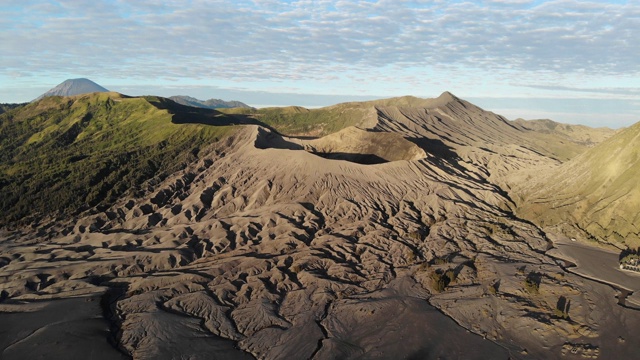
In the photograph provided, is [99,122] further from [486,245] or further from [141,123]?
[486,245]

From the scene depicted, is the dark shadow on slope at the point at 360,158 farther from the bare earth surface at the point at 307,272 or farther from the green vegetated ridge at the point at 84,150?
the green vegetated ridge at the point at 84,150

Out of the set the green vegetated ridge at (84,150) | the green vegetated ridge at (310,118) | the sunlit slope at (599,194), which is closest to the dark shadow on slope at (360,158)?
the green vegetated ridge at (84,150)

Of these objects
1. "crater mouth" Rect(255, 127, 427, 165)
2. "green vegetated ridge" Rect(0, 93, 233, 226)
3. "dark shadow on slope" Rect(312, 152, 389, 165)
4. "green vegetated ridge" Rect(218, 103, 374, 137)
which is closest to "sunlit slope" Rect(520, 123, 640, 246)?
"crater mouth" Rect(255, 127, 427, 165)

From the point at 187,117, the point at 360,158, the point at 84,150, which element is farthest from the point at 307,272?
the point at 187,117

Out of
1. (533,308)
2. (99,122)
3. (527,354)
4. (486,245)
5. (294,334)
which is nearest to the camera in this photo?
(527,354)

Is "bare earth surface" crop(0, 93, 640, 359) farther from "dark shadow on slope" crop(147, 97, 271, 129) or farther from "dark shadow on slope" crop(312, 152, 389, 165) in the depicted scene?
"dark shadow on slope" crop(147, 97, 271, 129)

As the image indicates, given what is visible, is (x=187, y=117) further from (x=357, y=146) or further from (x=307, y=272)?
(x=307, y=272)

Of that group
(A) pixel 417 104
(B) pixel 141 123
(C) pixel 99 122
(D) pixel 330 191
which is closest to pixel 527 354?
(D) pixel 330 191
